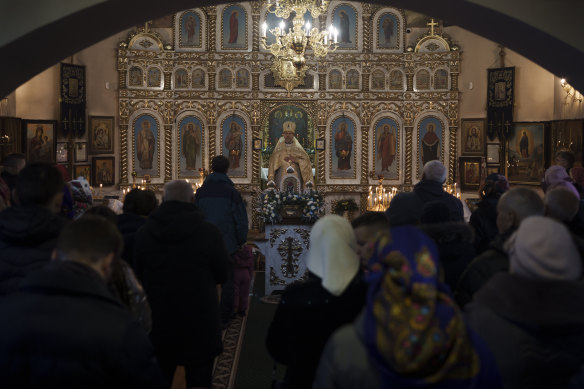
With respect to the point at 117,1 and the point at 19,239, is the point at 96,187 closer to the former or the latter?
the point at 117,1

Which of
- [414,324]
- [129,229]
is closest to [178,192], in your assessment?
[129,229]

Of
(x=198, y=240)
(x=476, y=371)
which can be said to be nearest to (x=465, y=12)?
(x=198, y=240)

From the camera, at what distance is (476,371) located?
1.98 metres

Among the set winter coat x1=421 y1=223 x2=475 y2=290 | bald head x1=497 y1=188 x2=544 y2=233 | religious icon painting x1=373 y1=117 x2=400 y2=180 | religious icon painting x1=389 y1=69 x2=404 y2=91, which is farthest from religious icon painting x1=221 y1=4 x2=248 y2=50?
bald head x1=497 y1=188 x2=544 y2=233

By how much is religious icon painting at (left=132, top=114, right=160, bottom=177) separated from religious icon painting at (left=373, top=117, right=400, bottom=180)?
16.4 feet

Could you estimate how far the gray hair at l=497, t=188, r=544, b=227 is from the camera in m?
3.62

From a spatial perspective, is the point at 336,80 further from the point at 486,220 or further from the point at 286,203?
the point at 486,220

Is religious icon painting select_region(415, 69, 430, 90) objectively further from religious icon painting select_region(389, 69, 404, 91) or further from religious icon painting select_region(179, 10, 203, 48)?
religious icon painting select_region(179, 10, 203, 48)

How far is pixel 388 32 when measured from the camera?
1529cm

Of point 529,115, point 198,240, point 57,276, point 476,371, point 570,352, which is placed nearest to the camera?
point 476,371

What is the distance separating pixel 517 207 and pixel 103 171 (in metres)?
12.1

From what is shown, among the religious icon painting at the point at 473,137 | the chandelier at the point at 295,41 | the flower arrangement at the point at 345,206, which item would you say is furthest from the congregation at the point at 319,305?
the religious icon painting at the point at 473,137

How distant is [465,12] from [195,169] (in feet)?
33.6

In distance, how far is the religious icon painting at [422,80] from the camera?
1520 cm
